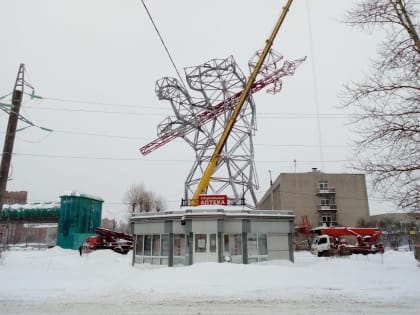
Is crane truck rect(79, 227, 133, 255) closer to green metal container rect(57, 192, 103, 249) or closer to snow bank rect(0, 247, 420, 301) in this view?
green metal container rect(57, 192, 103, 249)

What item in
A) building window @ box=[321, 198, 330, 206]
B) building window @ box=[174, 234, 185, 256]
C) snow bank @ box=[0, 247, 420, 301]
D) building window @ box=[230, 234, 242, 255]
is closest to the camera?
snow bank @ box=[0, 247, 420, 301]

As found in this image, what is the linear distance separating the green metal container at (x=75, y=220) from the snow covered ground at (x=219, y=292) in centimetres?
2729

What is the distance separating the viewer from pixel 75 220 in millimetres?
47312

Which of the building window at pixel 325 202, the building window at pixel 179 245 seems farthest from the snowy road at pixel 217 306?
the building window at pixel 325 202

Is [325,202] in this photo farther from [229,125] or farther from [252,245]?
[229,125]

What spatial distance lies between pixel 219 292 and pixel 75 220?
38531 millimetres

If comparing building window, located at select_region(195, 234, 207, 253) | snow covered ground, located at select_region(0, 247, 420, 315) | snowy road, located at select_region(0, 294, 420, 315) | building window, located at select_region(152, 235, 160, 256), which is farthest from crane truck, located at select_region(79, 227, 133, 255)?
snowy road, located at select_region(0, 294, 420, 315)

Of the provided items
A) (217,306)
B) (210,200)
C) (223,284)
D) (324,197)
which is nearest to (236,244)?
(210,200)

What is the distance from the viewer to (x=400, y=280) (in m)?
17.8

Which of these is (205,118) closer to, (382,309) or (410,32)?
(410,32)

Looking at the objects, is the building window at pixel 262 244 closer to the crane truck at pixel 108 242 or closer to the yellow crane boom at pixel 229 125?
the yellow crane boom at pixel 229 125

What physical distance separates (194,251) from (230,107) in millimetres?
13320

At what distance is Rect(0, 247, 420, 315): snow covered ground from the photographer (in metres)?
11.4

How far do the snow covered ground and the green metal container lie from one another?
27289 millimetres
